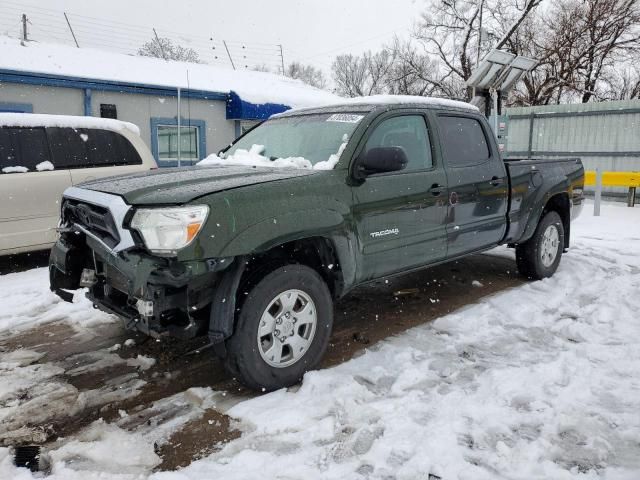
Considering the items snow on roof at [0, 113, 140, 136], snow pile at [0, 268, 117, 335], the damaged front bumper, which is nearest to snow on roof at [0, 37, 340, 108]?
snow on roof at [0, 113, 140, 136]

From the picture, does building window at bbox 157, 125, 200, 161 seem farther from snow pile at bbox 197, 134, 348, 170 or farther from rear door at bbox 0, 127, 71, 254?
snow pile at bbox 197, 134, 348, 170

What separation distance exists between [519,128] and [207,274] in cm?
1583

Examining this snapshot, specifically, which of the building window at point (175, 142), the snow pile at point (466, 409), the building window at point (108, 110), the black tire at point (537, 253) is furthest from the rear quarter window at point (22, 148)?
the building window at point (175, 142)

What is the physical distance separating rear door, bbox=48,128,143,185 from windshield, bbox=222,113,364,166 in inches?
111

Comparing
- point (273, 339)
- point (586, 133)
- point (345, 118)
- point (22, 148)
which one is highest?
point (586, 133)

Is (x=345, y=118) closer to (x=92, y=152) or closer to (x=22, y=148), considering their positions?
(x=92, y=152)

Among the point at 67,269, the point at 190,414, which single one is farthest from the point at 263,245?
the point at 67,269

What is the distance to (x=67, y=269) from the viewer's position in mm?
3496

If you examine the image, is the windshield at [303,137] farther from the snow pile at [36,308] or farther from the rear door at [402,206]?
the snow pile at [36,308]

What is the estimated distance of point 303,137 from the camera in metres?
4.24

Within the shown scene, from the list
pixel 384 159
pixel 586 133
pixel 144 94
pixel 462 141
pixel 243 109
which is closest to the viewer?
pixel 384 159

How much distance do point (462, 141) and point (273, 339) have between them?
278cm

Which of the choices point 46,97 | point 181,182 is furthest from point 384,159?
point 46,97

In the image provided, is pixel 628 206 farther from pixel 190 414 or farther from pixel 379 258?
pixel 190 414
